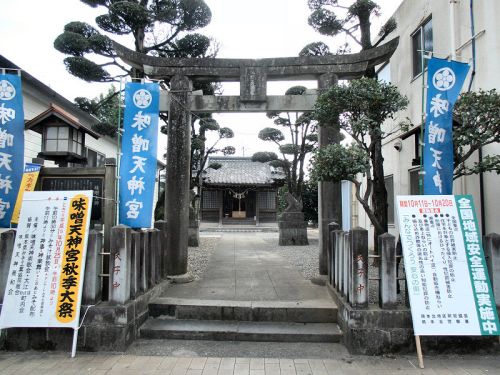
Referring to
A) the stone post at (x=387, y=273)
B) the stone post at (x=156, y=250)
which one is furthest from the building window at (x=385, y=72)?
the stone post at (x=156, y=250)

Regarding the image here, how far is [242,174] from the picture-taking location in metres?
32.3

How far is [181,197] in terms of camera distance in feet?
26.0

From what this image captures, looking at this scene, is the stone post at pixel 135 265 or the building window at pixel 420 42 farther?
the building window at pixel 420 42

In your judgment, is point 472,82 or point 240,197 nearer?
point 472,82

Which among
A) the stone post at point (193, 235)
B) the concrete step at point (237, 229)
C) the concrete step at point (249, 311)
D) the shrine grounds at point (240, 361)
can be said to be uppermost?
the stone post at point (193, 235)

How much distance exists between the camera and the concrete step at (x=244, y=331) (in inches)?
209

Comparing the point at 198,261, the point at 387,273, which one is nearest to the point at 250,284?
the point at 387,273

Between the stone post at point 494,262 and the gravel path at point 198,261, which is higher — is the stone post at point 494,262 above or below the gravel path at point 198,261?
above

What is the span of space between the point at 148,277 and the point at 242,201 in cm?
2524

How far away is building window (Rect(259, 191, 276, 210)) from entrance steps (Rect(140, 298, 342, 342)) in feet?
80.2

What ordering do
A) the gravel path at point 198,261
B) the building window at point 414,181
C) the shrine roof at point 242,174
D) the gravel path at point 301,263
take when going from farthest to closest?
the shrine roof at point 242,174
the building window at point 414,181
the gravel path at point 198,261
the gravel path at point 301,263

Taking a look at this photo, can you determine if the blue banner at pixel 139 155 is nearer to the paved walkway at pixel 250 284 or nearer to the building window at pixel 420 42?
the paved walkway at pixel 250 284

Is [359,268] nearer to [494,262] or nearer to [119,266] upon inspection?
[494,262]

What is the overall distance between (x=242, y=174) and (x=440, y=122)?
2717 cm
